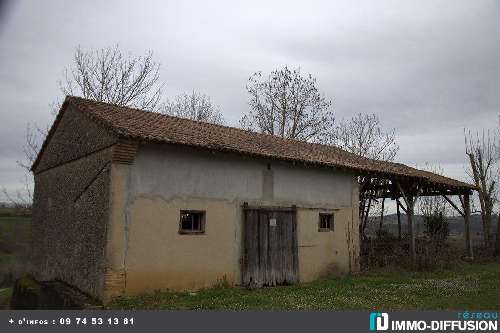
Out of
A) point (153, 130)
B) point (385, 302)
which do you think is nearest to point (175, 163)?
point (153, 130)

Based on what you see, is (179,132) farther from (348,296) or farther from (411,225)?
(411,225)

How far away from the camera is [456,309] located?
25.7ft

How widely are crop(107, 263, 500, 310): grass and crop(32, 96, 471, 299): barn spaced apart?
21.0 inches

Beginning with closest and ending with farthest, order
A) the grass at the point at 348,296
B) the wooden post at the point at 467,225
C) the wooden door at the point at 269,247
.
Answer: the grass at the point at 348,296, the wooden door at the point at 269,247, the wooden post at the point at 467,225

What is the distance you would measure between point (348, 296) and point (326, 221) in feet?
12.0

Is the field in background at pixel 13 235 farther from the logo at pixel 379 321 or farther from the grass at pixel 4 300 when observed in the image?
the logo at pixel 379 321

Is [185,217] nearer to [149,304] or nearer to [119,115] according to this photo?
[149,304]

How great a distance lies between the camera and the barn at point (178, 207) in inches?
341

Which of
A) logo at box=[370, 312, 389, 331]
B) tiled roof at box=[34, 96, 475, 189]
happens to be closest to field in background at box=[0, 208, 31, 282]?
tiled roof at box=[34, 96, 475, 189]

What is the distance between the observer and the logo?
648 centimetres

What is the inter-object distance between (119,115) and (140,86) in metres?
12.5

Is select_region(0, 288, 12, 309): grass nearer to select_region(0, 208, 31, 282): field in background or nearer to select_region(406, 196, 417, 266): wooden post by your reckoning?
select_region(0, 208, 31, 282): field in background

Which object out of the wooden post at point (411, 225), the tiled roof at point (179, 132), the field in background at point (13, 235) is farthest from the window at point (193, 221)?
the field in background at point (13, 235)

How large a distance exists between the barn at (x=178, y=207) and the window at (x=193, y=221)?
25mm
